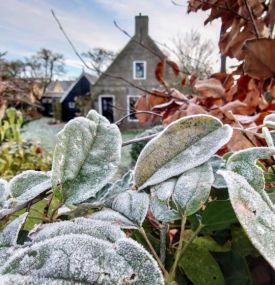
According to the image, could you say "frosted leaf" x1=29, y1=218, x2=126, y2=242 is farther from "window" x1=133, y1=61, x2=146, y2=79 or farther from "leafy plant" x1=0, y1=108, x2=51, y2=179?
"window" x1=133, y1=61, x2=146, y2=79

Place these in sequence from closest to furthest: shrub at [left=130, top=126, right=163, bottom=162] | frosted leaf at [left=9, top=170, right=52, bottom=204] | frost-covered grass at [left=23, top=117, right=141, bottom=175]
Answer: frosted leaf at [left=9, top=170, right=52, bottom=204]
shrub at [left=130, top=126, right=163, bottom=162]
frost-covered grass at [left=23, top=117, right=141, bottom=175]

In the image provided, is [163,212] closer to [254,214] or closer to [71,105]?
[254,214]

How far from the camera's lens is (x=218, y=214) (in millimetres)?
250

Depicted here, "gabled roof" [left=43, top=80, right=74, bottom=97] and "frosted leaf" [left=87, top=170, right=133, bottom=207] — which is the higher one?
"frosted leaf" [left=87, top=170, right=133, bottom=207]

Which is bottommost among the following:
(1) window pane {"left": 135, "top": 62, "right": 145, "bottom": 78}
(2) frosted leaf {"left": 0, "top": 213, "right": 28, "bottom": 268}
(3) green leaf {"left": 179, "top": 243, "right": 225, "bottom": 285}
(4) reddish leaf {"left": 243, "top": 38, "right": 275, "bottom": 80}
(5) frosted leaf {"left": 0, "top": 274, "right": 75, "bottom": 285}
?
(1) window pane {"left": 135, "top": 62, "right": 145, "bottom": 78}

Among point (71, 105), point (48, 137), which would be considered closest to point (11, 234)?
point (48, 137)

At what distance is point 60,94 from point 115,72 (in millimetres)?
6682

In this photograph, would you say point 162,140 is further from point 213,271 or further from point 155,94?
point 155,94

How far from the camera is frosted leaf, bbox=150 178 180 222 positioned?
0.76ft

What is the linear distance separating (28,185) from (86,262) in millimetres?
131

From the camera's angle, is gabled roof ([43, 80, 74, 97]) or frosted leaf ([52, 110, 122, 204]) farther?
gabled roof ([43, 80, 74, 97])

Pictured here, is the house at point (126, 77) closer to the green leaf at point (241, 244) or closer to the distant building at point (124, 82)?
the distant building at point (124, 82)

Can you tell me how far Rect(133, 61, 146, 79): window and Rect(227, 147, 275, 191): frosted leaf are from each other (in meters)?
14.4

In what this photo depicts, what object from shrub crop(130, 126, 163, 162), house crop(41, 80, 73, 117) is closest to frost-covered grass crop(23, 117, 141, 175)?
shrub crop(130, 126, 163, 162)
